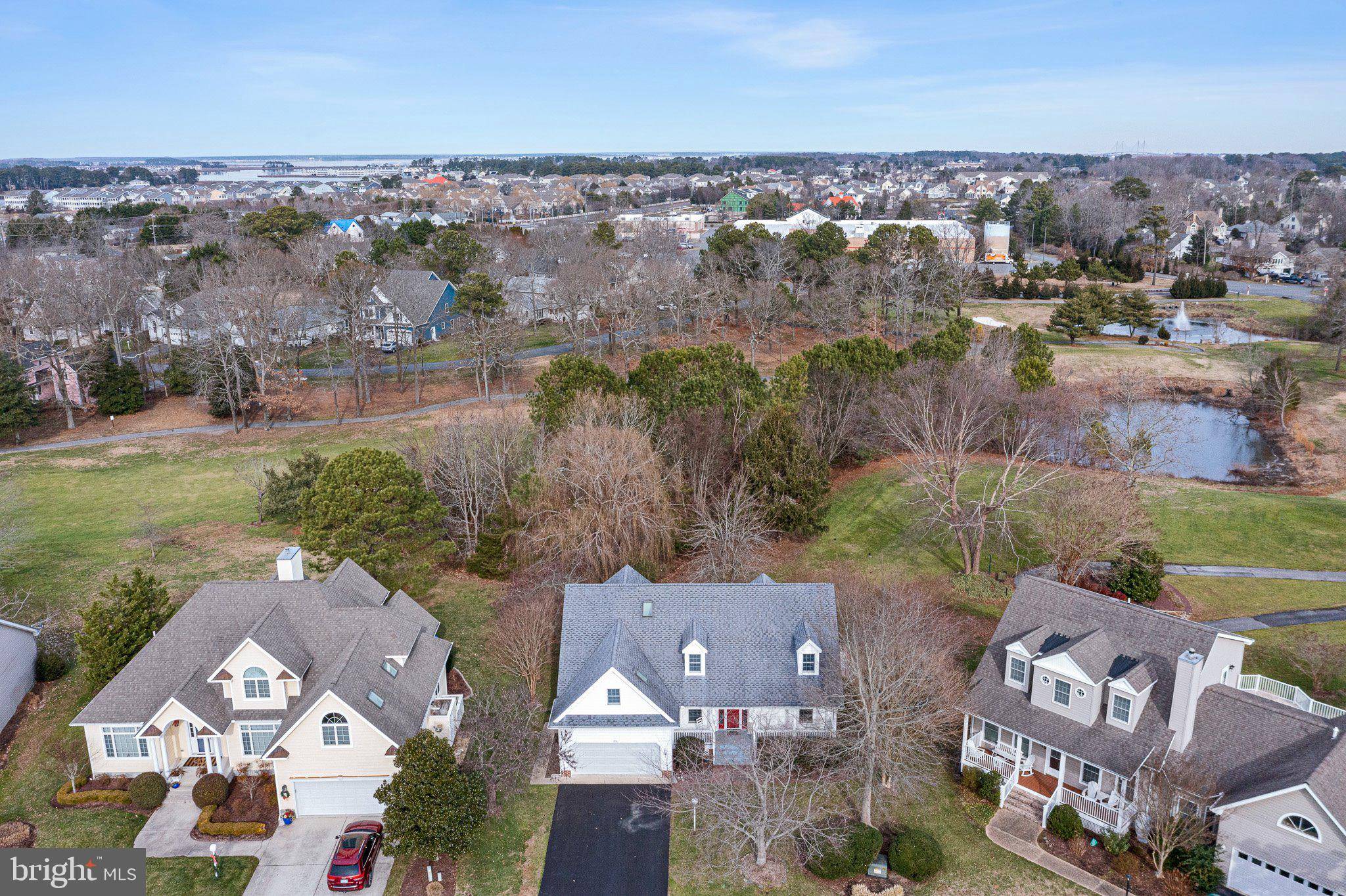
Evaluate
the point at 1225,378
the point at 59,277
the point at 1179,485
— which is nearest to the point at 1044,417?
the point at 1179,485

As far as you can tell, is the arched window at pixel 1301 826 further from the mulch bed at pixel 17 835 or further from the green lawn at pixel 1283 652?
the mulch bed at pixel 17 835

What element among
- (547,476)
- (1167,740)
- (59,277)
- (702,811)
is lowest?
(702,811)

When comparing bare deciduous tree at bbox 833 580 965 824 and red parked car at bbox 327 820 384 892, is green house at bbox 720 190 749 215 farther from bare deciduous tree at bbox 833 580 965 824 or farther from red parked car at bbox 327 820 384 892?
red parked car at bbox 327 820 384 892

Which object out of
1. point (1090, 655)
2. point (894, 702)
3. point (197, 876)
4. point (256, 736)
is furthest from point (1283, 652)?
point (197, 876)

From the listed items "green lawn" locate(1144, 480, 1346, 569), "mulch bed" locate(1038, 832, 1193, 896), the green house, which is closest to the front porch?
"mulch bed" locate(1038, 832, 1193, 896)

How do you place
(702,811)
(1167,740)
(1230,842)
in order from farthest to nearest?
(702,811), (1167,740), (1230,842)

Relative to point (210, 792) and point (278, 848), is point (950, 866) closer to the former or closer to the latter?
point (278, 848)

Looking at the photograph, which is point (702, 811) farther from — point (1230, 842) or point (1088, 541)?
point (1088, 541)

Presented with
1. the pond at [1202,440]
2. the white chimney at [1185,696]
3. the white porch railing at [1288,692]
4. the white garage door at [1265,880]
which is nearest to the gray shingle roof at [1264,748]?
the white chimney at [1185,696]
